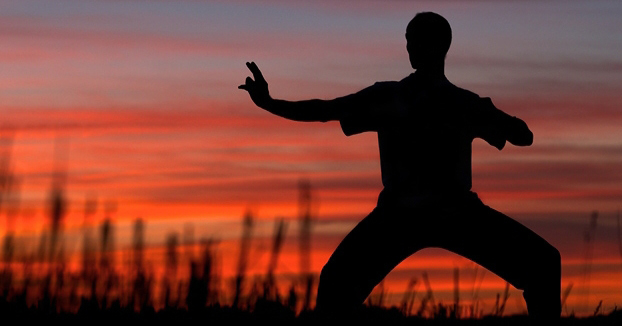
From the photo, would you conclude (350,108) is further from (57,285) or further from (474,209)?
(57,285)

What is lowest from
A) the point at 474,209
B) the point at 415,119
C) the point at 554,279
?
the point at 554,279

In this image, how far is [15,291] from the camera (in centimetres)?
694

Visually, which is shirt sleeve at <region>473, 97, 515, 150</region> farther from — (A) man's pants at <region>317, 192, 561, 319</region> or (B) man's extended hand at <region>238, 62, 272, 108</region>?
(B) man's extended hand at <region>238, 62, 272, 108</region>

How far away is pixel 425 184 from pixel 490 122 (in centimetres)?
60

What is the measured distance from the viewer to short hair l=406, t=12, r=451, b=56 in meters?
5.72

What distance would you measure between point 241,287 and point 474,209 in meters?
2.22

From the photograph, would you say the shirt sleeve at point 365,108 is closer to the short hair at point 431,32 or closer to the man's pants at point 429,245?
the short hair at point 431,32

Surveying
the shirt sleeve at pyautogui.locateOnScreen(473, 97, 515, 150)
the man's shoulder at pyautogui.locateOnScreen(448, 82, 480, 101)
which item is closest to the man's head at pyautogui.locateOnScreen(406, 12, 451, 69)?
the man's shoulder at pyautogui.locateOnScreen(448, 82, 480, 101)

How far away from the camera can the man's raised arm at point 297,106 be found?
5.75m

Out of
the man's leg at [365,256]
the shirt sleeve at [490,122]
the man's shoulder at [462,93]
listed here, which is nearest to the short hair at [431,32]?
the man's shoulder at [462,93]

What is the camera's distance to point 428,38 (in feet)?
18.8

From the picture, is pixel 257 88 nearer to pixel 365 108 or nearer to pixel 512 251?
pixel 365 108

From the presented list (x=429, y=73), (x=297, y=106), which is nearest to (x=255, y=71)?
(x=297, y=106)

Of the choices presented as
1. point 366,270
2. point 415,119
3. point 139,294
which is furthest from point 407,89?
point 139,294
